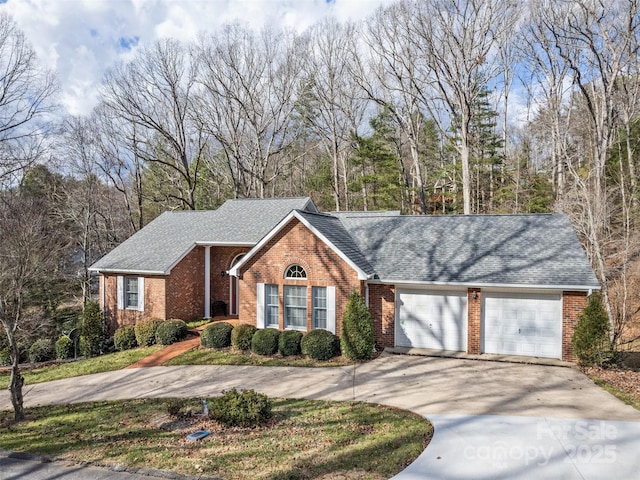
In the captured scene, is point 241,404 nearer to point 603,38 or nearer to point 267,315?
point 267,315

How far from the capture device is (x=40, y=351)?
19.1 m

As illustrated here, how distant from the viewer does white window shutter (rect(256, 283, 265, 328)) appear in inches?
636

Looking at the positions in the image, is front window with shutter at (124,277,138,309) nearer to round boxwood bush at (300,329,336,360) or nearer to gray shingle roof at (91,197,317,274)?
gray shingle roof at (91,197,317,274)

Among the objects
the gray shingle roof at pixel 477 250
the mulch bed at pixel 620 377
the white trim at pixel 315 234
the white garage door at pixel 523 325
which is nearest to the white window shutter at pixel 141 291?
the white trim at pixel 315 234

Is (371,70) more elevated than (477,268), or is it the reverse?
(371,70)

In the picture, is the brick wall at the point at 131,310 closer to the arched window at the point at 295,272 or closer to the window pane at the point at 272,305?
the window pane at the point at 272,305

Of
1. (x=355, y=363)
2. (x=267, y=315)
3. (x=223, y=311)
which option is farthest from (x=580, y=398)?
(x=223, y=311)

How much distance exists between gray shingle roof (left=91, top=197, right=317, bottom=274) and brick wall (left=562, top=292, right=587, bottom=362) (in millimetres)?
12605

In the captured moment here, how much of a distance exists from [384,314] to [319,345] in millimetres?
2682

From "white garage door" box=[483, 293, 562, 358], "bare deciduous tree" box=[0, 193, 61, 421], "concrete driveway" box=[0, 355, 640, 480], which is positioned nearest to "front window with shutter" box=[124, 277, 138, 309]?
"bare deciduous tree" box=[0, 193, 61, 421]

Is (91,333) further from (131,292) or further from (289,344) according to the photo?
(289,344)

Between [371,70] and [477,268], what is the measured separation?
906 inches

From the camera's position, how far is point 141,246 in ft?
68.2

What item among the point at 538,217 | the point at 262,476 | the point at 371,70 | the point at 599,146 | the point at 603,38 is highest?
the point at 371,70
